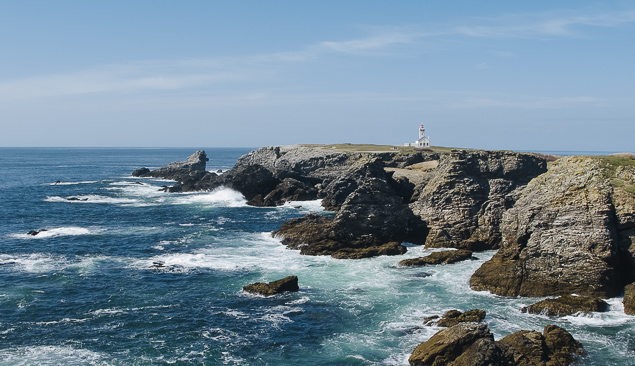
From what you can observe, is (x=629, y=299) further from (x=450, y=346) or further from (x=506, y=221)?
(x=450, y=346)

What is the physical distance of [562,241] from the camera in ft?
107

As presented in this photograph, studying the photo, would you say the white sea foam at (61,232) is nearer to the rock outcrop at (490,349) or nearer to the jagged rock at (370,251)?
the jagged rock at (370,251)

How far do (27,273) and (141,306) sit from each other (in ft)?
47.1

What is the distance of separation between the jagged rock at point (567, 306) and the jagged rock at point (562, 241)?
69.4 inches

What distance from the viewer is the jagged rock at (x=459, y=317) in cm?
2803

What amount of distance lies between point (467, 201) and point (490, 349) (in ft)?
88.1

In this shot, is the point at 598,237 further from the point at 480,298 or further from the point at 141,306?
the point at 141,306

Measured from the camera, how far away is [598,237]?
1230 inches

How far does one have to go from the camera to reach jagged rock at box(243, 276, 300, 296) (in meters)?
35.1

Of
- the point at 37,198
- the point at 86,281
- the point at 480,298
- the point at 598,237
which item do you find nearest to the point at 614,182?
the point at 598,237

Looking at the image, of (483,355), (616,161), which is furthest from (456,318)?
(616,161)

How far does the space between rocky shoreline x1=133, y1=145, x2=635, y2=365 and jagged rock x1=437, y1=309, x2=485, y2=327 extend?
464 centimetres

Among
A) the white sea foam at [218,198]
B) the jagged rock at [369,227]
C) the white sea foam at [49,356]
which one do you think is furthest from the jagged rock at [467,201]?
the white sea foam at [218,198]

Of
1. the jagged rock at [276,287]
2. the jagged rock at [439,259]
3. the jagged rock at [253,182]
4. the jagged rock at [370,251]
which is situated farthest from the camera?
the jagged rock at [253,182]
